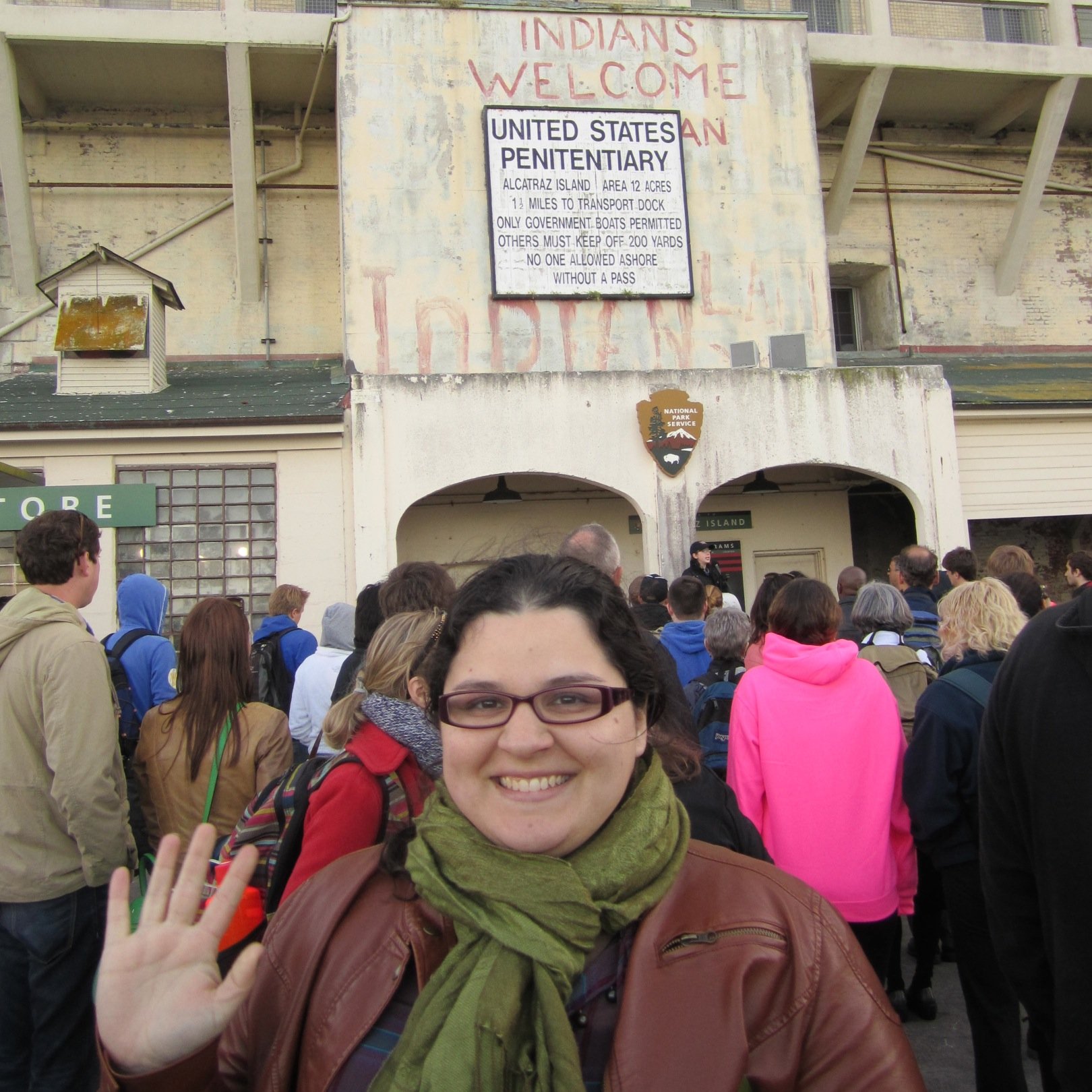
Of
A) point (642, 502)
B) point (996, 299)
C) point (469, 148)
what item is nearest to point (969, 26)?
point (996, 299)

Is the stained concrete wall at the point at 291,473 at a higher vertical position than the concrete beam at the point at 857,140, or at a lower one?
lower

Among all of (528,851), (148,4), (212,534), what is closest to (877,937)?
(528,851)

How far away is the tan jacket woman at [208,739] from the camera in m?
3.67

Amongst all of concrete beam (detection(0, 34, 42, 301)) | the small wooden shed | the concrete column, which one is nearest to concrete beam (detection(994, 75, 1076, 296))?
the concrete column

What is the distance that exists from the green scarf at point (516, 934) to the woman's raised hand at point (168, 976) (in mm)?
312

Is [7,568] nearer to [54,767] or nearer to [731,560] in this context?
[54,767]

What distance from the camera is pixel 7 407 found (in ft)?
36.0

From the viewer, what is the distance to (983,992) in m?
3.46

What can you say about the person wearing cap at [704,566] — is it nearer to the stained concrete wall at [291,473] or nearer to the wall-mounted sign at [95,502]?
the stained concrete wall at [291,473]

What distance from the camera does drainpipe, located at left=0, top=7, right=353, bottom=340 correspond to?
45.8 ft

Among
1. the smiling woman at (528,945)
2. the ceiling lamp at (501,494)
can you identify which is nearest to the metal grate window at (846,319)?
the ceiling lamp at (501,494)

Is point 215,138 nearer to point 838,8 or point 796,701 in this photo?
point 838,8

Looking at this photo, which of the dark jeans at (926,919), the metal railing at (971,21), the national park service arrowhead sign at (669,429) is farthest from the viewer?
the metal railing at (971,21)

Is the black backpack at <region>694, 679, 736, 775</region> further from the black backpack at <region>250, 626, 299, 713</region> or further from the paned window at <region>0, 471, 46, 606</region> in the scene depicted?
the paned window at <region>0, 471, 46, 606</region>
